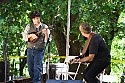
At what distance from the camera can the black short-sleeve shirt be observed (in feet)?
17.2

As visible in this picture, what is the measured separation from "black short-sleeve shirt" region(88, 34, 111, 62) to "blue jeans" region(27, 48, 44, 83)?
998mm

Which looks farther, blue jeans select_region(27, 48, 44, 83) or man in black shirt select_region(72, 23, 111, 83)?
blue jeans select_region(27, 48, 44, 83)

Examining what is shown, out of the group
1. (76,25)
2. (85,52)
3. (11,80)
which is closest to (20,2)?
(76,25)

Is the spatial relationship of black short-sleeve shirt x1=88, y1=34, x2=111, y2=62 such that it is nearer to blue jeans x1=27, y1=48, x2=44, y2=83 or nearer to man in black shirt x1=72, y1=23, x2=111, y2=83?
man in black shirt x1=72, y1=23, x2=111, y2=83

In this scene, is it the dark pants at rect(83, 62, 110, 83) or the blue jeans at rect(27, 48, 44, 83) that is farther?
the blue jeans at rect(27, 48, 44, 83)

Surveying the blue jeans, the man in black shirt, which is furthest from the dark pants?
the blue jeans

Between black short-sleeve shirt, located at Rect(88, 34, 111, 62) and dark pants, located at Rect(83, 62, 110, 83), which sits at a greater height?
black short-sleeve shirt, located at Rect(88, 34, 111, 62)

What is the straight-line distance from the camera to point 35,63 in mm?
5871

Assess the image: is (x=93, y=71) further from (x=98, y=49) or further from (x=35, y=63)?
(x=35, y=63)

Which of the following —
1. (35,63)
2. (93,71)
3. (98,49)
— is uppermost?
(98,49)

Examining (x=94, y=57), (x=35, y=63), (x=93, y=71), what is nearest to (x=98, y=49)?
(x=94, y=57)

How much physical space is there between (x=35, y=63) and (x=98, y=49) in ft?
3.73

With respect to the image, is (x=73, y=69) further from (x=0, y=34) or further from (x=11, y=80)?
(x=11, y=80)

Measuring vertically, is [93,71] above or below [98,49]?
below
